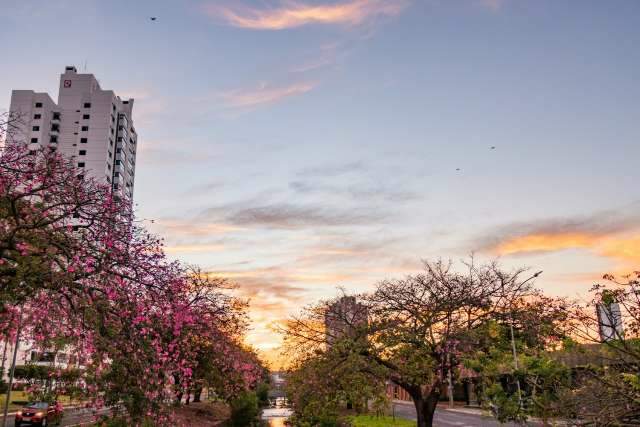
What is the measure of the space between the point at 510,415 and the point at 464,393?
7653 cm

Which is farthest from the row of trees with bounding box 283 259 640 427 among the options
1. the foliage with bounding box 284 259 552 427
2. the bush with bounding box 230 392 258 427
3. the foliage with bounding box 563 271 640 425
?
the bush with bounding box 230 392 258 427

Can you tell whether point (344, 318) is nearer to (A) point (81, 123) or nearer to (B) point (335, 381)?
(B) point (335, 381)

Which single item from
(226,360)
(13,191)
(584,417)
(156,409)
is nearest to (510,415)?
(584,417)

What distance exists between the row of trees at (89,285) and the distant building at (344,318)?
484 inches

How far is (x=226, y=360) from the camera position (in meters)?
32.0

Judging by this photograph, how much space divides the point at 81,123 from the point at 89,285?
381 ft

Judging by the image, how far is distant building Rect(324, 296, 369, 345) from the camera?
2406 cm

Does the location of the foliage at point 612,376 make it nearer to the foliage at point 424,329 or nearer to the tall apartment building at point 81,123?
the foliage at point 424,329

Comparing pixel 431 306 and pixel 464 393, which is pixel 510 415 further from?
pixel 464 393

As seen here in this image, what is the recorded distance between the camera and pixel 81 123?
11581cm

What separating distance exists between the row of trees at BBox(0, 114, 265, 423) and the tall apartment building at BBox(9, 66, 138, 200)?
10532 cm

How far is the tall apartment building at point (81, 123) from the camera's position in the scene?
112812 millimetres

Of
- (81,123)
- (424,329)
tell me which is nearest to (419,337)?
(424,329)

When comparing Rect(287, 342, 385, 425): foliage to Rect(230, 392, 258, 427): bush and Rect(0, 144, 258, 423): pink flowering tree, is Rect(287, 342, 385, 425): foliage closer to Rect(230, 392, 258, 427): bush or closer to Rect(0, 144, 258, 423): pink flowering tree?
Rect(0, 144, 258, 423): pink flowering tree
